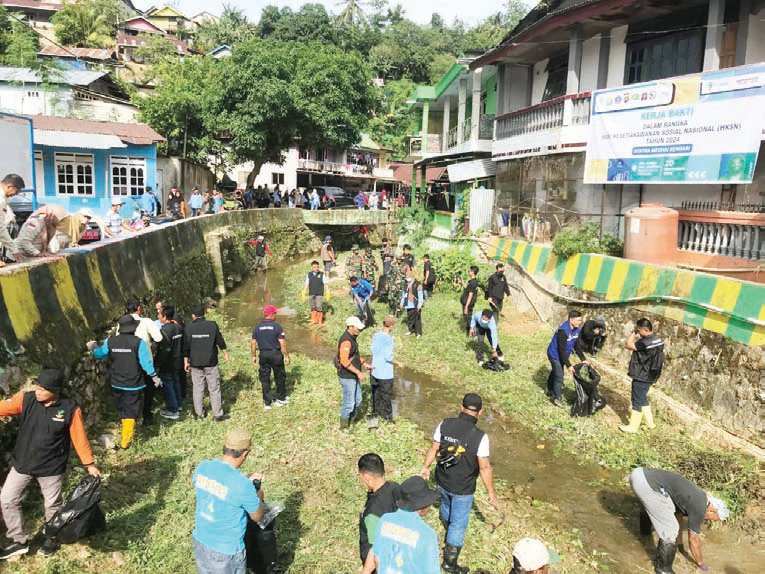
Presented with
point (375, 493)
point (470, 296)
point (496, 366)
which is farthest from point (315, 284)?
point (375, 493)

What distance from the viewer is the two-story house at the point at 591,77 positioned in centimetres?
1266

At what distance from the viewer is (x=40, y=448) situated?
16.2 feet

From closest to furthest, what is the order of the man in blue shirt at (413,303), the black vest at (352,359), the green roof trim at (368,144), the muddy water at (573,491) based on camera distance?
1. the muddy water at (573,491)
2. the black vest at (352,359)
3. the man in blue shirt at (413,303)
4. the green roof trim at (368,144)

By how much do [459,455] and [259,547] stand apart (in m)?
2.00

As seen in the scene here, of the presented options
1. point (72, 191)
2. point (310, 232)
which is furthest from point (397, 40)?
point (72, 191)

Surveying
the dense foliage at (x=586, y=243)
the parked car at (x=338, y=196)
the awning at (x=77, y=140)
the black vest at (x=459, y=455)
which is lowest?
the black vest at (x=459, y=455)

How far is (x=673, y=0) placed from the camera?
1342cm

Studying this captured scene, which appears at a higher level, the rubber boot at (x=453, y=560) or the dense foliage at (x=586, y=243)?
the dense foliage at (x=586, y=243)

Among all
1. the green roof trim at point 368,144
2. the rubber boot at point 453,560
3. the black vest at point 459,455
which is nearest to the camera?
the black vest at point 459,455

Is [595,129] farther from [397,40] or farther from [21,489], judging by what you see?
[397,40]

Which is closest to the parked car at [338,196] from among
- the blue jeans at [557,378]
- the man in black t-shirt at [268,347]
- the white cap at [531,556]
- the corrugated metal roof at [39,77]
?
the corrugated metal roof at [39,77]

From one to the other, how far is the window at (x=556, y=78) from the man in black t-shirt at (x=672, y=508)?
48.9ft

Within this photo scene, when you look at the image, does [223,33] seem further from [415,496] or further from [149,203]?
[415,496]

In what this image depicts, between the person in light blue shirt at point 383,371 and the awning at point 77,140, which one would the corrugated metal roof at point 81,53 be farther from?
the person in light blue shirt at point 383,371
